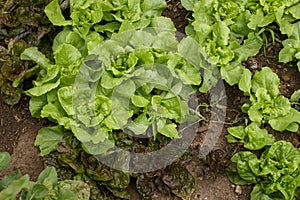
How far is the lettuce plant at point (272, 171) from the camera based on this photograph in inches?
106

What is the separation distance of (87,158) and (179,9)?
1139 mm

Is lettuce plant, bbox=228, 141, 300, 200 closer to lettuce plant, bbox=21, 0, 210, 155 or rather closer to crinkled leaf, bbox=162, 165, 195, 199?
crinkled leaf, bbox=162, 165, 195, 199

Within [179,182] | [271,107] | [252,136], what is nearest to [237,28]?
[271,107]

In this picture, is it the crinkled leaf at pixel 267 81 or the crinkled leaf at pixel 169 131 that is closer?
the crinkled leaf at pixel 169 131

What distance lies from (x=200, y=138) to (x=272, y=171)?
0.43 metres

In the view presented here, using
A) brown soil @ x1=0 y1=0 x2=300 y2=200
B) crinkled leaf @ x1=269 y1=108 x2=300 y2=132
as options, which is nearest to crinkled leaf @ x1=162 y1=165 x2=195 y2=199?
brown soil @ x1=0 y1=0 x2=300 y2=200

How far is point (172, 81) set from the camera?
9.39 ft

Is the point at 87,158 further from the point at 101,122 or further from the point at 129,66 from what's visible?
the point at 129,66

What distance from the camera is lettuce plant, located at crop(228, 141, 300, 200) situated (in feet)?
8.81

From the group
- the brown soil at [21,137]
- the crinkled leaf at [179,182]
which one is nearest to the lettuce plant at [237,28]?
the crinkled leaf at [179,182]

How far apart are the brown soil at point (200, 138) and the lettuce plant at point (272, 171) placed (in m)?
0.08

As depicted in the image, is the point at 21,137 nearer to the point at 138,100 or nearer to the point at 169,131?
the point at 138,100

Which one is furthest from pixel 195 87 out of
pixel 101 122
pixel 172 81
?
pixel 101 122

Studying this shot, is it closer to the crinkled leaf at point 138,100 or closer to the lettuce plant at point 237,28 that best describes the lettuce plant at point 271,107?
the lettuce plant at point 237,28
